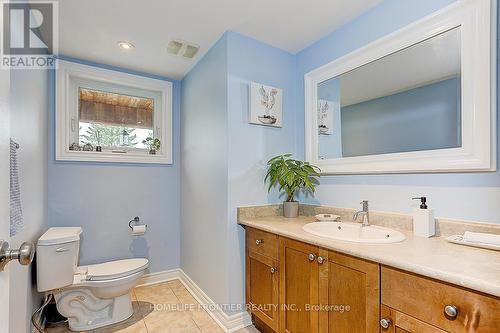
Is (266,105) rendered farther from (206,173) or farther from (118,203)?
(118,203)

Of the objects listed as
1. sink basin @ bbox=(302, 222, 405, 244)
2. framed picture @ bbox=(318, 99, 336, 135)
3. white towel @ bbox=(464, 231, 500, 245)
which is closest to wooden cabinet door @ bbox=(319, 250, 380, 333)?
sink basin @ bbox=(302, 222, 405, 244)

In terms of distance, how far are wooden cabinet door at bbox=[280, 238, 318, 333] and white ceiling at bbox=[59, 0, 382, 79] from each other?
5.06 ft

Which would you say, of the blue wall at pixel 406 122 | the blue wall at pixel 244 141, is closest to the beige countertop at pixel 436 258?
the blue wall at pixel 406 122

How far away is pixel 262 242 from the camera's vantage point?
1.72 metres

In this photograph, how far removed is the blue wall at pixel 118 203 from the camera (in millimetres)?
2266

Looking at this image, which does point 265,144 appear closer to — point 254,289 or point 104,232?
point 254,289

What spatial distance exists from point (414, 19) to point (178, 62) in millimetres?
1939

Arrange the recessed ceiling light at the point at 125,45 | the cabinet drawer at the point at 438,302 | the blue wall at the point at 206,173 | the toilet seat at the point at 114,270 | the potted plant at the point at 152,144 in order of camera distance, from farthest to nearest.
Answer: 1. the potted plant at the point at 152,144
2. the recessed ceiling light at the point at 125,45
3. the blue wall at the point at 206,173
4. the toilet seat at the point at 114,270
5. the cabinet drawer at the point at 438,302

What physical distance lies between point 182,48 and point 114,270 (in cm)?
194

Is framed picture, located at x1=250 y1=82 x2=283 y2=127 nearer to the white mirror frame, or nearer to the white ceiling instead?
the white ceiling

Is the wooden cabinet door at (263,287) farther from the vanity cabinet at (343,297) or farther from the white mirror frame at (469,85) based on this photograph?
the white mirror frame at (469,85)

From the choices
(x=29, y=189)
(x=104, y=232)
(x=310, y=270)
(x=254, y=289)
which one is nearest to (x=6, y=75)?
(x=29, y=189)

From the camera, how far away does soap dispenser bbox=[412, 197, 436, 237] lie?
129cm

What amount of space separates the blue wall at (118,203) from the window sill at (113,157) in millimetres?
47
